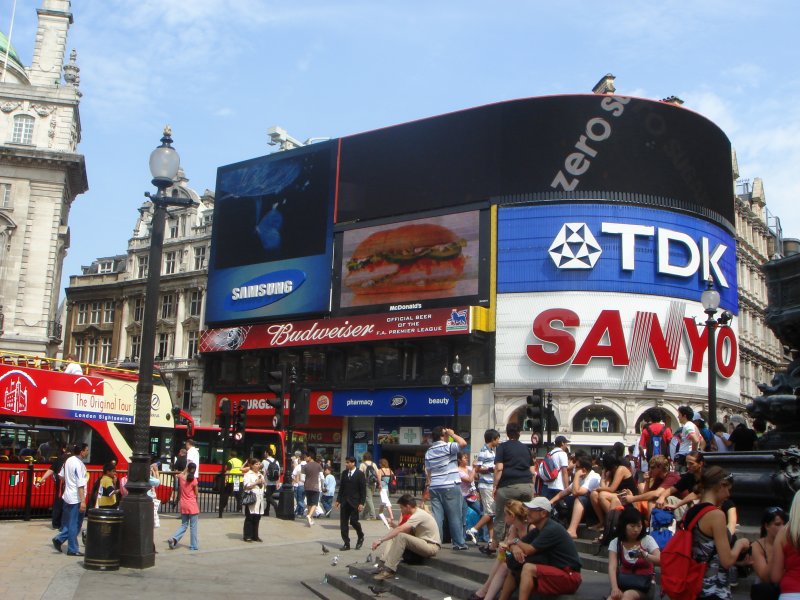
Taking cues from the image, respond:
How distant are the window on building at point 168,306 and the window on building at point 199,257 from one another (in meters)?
3.03

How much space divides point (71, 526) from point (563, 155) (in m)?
35.9

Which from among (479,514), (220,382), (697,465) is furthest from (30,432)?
(220,382)

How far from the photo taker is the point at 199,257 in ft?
208

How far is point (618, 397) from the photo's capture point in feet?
142

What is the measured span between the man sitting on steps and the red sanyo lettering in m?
32.2

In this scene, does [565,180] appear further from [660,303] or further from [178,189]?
[178,189]

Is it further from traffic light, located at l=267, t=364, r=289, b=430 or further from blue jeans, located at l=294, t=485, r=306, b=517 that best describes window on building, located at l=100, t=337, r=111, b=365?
traffic light, located at l=267, t=364, r=289, b=430

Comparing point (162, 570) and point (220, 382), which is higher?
point (220, 382)

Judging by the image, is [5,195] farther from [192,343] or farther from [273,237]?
[192,343]

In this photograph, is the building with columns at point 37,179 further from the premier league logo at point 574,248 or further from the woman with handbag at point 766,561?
the woman with handbag at point 766,561

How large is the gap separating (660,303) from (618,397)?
5.47m

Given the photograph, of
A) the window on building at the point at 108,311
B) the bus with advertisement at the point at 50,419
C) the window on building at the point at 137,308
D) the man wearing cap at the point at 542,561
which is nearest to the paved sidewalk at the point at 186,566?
the bus with advertisement at the point at 50,419

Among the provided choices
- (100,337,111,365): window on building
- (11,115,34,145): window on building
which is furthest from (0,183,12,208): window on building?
(100,337,111,365): window on building

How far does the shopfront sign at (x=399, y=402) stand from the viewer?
45781 mm
